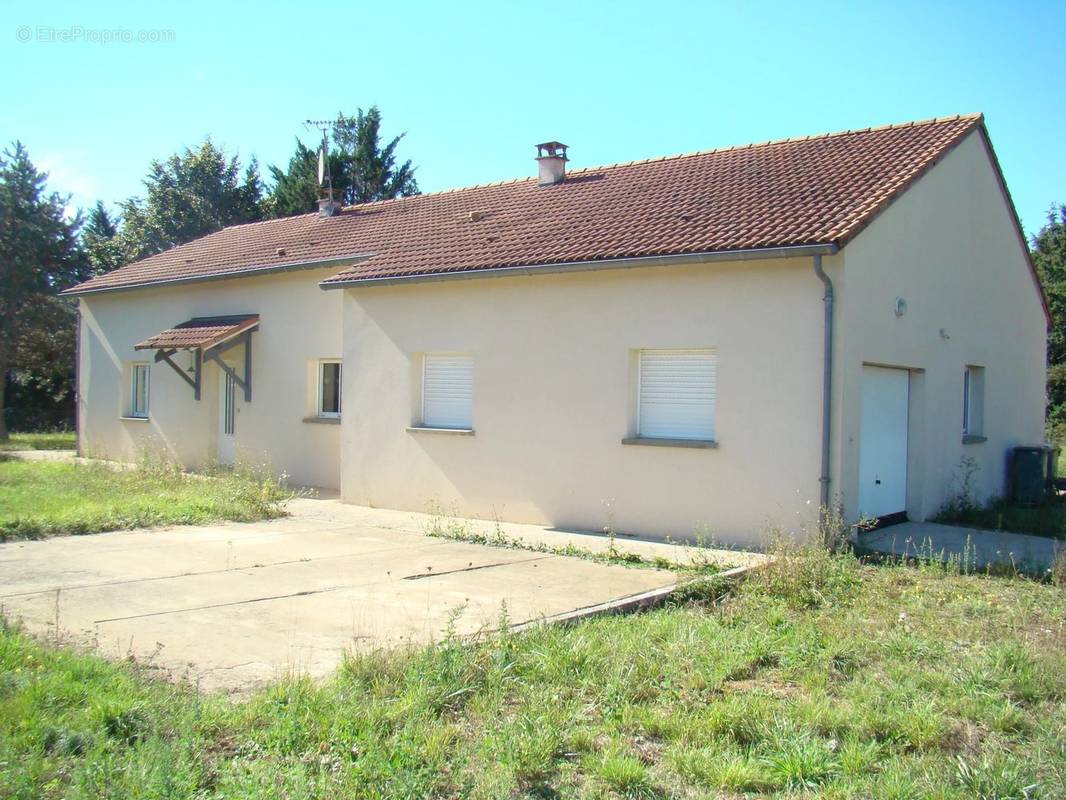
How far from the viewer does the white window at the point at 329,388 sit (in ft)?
54.4

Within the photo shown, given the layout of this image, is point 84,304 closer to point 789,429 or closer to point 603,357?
point 603,357

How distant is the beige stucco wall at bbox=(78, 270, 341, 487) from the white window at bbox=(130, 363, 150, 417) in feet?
0.49

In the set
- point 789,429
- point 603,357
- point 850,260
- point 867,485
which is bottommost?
point 867,485

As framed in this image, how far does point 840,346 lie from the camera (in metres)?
9.97

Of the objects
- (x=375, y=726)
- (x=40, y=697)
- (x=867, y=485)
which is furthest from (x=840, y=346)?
(x=40, y=697)

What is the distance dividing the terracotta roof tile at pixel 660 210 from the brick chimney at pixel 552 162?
230 millimetres

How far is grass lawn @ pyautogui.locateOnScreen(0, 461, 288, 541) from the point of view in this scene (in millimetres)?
11289

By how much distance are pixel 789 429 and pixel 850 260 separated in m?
1.95

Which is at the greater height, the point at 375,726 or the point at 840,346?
the point at 840,346

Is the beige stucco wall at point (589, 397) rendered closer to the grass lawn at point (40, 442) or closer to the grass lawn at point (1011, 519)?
the grass lawn at point (1011, 519)

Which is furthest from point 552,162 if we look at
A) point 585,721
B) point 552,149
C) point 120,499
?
point 585,721

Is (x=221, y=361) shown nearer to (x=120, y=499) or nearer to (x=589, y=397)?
(x=120, y=499)

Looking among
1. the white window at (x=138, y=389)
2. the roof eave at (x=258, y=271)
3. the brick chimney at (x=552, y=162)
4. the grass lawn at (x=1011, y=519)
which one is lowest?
the grass lawn at (x=1011, y=519)

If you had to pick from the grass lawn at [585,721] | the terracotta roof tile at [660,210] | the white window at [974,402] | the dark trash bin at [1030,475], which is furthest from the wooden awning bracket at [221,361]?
the dark trash bin at [1030,475]
